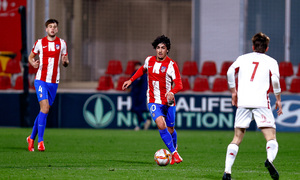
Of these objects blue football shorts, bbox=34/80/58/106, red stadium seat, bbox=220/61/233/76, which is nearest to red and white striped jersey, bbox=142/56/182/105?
blue football shorts, bbox=34/80/58/106

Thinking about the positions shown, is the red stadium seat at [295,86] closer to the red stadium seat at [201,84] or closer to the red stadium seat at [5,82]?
the red stadium seat at [201,84]

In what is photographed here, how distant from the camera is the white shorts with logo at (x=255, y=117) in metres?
6.50

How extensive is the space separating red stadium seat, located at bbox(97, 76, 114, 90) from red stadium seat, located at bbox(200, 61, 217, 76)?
2722mm

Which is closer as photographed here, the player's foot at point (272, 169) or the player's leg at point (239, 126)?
the player's foot at point (272, 169)

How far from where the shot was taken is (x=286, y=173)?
7.49m

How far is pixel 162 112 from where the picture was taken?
8617 mm

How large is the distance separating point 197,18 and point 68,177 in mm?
13109

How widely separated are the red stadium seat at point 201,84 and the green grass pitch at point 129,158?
3.14 meters

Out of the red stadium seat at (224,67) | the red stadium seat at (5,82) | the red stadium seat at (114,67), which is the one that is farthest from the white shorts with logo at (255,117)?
the red stadium seat at (5,82)

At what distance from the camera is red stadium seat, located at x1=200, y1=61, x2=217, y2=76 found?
18.0 meters

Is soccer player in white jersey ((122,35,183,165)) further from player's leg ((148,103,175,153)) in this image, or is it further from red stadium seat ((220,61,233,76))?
red stadium seat ((220,61,233,76))

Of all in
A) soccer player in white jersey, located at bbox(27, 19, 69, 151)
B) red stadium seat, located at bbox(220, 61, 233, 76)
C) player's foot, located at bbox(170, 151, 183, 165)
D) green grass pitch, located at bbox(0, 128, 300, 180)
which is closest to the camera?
green grass pitch, located at bbox(0, 128, 300, 180)

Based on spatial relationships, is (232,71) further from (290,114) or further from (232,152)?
(290,114)

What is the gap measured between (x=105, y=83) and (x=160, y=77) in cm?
955
